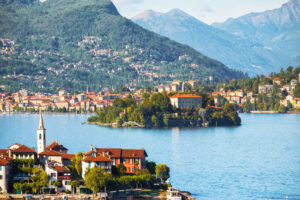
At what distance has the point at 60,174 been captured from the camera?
115 ft

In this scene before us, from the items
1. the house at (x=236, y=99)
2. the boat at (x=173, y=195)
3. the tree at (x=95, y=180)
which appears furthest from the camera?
the house at (x=236, y=99)

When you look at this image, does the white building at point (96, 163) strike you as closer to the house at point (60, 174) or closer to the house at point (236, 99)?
the house at point (60, 174)

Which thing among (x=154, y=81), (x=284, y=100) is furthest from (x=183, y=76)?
(x=284, y=100)

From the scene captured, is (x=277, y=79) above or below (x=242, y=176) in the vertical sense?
above

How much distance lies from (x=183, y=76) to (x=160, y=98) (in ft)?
352

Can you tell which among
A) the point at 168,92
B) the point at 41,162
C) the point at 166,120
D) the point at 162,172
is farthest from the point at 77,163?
the point at 168,92

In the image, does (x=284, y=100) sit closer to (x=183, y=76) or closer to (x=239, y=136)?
(x=239, y=136)

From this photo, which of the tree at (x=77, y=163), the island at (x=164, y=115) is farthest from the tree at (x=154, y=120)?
the tree at (x=77, y=163)

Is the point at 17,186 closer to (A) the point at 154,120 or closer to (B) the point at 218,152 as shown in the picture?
(B) the point at 218,152

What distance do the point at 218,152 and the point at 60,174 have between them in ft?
76.3

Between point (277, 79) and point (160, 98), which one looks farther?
point (277, 79)

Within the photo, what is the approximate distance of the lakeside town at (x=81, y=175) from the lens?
110ft

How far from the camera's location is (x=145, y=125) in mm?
85875

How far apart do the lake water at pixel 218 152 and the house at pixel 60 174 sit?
683cm
